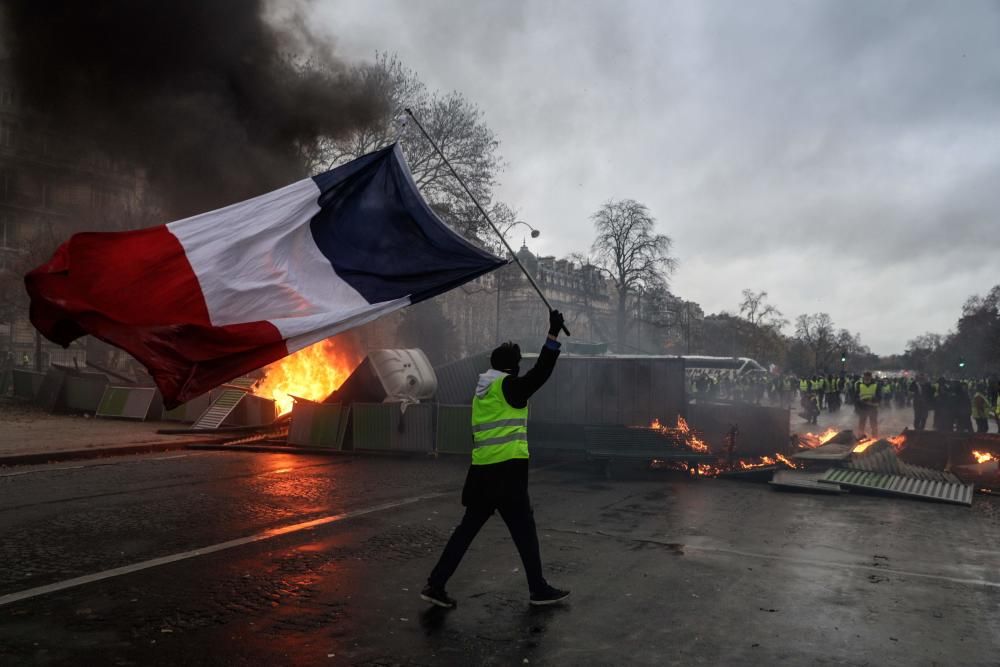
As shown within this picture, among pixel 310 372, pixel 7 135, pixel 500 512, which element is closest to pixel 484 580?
pixel 500 512

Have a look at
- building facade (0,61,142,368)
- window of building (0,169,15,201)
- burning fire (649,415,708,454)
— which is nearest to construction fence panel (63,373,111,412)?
building facade (0,61,142,368)

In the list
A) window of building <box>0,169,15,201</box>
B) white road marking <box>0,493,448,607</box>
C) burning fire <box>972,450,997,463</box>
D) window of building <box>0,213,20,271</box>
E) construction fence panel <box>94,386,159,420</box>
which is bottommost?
white road marking <box>0,493,448,607</box>

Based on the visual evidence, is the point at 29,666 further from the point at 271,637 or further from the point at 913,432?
the point at 913,432

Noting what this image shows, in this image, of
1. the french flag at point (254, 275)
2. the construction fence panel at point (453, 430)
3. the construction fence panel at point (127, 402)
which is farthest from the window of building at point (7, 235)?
the french flag at point (254, 275)

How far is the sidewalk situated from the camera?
12462 millimetres

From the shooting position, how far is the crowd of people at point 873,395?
1916cm

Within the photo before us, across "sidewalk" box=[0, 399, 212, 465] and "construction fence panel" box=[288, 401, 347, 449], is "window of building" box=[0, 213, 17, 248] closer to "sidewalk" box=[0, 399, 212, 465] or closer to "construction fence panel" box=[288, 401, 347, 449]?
"sidewalk" box=[0, 399, 212, 465]

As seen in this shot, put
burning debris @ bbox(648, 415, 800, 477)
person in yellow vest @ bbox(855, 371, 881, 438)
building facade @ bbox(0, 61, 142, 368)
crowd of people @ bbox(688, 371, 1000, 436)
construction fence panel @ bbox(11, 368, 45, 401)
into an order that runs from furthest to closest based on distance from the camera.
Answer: construction fence panel @ bbox(11, 368, 45, 401) → crowd of people @ bbox(688, 371, 1000, 436) → person in yellow vest @ bbox(855, 371, 881, 438) → building facade @ bbox(0, 61, 142, 368) → burning debris @ bbox(648, 415, 800, 477)

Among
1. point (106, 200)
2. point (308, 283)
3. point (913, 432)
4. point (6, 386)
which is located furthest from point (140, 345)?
point (106, 200)

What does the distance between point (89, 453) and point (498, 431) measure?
36.1ft

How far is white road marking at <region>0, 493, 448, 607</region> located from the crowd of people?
15.0m

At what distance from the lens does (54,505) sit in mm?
7949

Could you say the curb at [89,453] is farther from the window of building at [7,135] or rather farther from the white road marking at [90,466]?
the window of building at [7,135]

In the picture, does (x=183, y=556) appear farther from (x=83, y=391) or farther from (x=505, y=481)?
(x=83, y=391)
